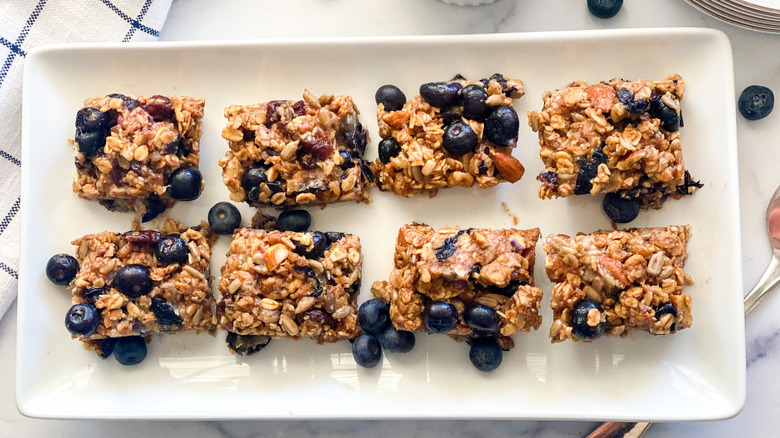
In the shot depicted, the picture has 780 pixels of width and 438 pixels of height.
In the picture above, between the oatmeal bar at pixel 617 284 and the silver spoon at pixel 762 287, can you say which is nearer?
the oatmeal bar at pixel 617 284

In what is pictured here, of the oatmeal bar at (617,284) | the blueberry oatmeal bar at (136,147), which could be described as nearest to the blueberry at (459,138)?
the oatmeal bar at (617,284)

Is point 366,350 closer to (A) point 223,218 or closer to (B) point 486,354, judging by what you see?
(B) point 486,354

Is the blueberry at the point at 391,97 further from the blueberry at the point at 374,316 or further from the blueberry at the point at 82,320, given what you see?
the blueberry at the point at 82,320

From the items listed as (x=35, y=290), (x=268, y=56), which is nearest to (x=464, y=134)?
(x=268, y=56)

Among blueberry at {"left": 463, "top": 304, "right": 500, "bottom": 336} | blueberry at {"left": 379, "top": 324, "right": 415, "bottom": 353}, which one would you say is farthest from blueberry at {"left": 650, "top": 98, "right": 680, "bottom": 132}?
blueberry at {"left": 379, "top": 324, "right": 415, "bottom": 353}

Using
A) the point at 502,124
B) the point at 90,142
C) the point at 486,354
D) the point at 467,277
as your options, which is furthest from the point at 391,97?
the point at 90,142

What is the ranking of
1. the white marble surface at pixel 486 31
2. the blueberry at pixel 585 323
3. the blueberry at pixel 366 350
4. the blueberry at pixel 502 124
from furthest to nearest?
the white marble surface at pixel 486 31
the blueberry at pixel 366 350
the blueberry at pixel 502 124
the blueberry at pixel 585 323

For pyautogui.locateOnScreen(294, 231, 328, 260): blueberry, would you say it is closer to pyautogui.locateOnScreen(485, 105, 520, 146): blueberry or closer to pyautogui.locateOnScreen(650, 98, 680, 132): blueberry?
pyautogui.locateOnScreen(485, 105, 520, 146): blueberry
